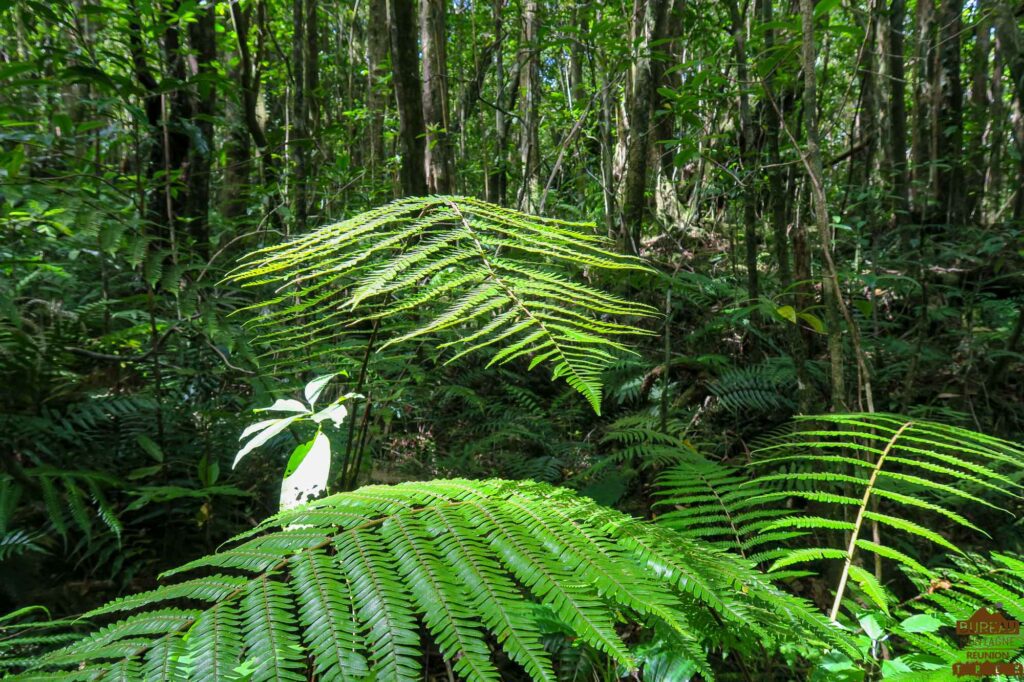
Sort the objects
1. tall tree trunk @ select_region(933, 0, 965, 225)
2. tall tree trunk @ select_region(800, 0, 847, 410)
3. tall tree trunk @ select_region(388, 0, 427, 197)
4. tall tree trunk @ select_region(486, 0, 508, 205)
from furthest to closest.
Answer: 1. tall tree trunk @ select_region(486, 0, 508, 205)
2. tall tree trunk @ select_region(933, 0, 965, 225)
3. tall tree trunk @ select_region(388, 0, 427, 197)
4. tall tree trunk @ select_region(800, 0, 847, 410)

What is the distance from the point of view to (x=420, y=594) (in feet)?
2.56

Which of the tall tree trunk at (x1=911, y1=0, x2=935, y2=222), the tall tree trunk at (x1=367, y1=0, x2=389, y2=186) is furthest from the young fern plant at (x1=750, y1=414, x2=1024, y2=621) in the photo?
the tall tree trunk at (x1=367, y1=0, x2=389, y2=186)

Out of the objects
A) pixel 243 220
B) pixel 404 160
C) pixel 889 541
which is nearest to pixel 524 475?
pixel 889 541

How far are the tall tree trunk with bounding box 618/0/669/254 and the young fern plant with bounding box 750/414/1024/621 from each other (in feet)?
6.89

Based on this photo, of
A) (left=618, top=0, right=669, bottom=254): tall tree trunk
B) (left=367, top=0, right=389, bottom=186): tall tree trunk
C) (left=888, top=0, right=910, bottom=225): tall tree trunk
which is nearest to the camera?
(left=618, top=0, right=669, bottom=254): tall tree trunk

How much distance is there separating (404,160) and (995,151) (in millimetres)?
5538

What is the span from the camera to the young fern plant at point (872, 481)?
3.64ft

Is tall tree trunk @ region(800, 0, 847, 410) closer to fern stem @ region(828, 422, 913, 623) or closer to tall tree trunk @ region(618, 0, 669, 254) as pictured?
fern stem @ region(828, 422, 913, 623)

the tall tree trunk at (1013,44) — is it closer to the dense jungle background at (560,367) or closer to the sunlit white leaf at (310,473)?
the dense jungle background at (560,367)

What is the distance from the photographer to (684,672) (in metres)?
1.29

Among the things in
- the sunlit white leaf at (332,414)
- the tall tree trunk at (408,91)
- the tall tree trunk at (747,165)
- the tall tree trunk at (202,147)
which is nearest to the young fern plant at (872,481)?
the sunlit white leaf at (332,414)

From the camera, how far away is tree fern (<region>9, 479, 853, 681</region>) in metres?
0.71

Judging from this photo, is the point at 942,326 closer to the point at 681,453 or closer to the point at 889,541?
the point at 889,541

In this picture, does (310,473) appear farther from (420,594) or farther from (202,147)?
(202,147)
